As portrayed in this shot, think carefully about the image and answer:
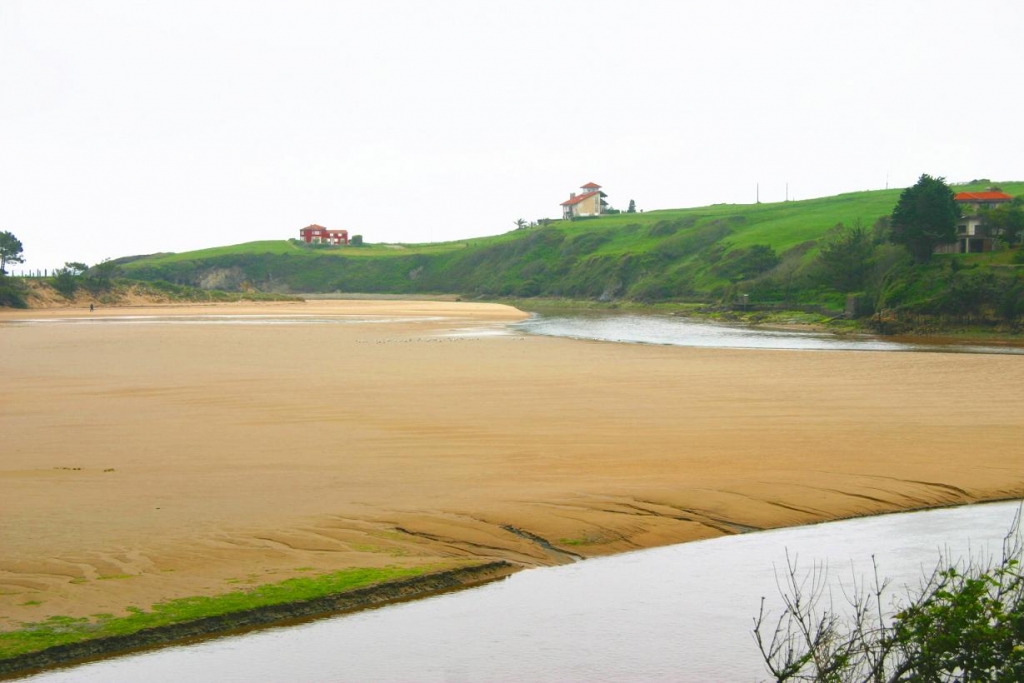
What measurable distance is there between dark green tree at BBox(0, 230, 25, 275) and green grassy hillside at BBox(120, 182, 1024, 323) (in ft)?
144

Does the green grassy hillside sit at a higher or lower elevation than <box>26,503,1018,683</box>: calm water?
higher

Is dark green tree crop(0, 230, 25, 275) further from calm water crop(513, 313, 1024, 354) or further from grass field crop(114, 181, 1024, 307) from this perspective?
calm water crop(513, 313, 1024, 354)

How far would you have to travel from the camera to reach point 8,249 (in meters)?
114

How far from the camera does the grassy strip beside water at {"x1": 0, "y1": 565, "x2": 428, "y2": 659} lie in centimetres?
990

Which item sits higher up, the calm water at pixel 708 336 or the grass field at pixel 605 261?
the grass field at pixel 605 261

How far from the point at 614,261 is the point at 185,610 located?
124 meters

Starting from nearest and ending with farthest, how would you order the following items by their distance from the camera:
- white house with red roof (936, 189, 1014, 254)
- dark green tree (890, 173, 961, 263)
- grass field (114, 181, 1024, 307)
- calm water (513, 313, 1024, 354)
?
calm water (513, 313, 1024, 354) → dark green tree (890, 173, 961, 263) → white house with red roof (936, 189, 1014, 254) → grass field (114, 181, 1024, 307)

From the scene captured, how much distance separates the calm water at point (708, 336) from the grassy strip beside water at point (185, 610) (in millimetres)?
38175

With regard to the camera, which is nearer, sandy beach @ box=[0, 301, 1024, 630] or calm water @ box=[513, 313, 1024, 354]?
sandy beach @ box=[0, 301, 1024, 630]

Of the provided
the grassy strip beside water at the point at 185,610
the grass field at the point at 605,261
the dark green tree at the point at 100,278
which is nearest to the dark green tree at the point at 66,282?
the dark green tree at the point at 100,278

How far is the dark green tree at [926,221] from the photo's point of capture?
72.6 metres

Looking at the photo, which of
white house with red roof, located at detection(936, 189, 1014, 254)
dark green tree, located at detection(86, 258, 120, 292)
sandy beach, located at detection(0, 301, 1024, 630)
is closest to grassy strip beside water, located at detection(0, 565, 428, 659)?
sandy beach, located at detection(0, 301, 1024, 630)

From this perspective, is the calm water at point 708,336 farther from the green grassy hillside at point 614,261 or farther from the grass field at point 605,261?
the grass field at point 605,261

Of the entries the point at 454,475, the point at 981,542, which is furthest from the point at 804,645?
the point at 454,475
